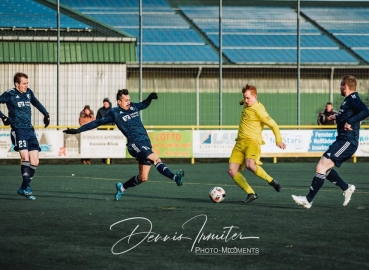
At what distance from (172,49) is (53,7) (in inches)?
181

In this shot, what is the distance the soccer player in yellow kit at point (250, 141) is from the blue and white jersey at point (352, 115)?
3.81ft

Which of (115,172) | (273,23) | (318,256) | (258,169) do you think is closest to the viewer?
(318,256)

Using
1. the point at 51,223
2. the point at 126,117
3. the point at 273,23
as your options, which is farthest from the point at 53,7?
the point at 51,223

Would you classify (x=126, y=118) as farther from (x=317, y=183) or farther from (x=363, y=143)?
(x=363, y=143)

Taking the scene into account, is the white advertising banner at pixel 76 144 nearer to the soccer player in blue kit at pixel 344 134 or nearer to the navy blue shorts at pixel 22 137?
the navy blue shorts at pixel 22 137

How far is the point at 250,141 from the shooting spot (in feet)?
41.5

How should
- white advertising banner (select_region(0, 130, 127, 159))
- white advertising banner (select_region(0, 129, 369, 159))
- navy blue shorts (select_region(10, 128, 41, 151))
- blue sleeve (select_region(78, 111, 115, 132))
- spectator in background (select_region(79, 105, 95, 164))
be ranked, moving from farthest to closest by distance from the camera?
white advertising banner (select_region(0, 129, 369, 159))
white advertising banner (select_region(0, 130, 127, 159))
spectator in background (select_region(79, 105, 95, 164))
navy blue shorts (select_region(10, 128, 41, 151))
blue sleeve (select_region(78, 111, 115, 132))

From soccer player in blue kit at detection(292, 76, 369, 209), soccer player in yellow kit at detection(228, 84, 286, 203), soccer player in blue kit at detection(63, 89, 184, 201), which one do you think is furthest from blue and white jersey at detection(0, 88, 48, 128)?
soccer player in blue kit at detection(292, 76, 369, 209)

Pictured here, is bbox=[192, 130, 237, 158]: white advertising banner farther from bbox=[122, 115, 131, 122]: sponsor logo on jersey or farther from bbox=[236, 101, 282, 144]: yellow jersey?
bbox=[236, 101, 282, 144]: yellow jersey

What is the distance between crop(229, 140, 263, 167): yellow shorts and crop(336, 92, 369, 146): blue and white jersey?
1.38m

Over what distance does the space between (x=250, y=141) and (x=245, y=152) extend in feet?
0.65

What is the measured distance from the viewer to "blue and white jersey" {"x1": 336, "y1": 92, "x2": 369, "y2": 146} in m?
11.4

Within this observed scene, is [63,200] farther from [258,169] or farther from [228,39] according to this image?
[228,39]

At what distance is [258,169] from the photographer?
1269cm
